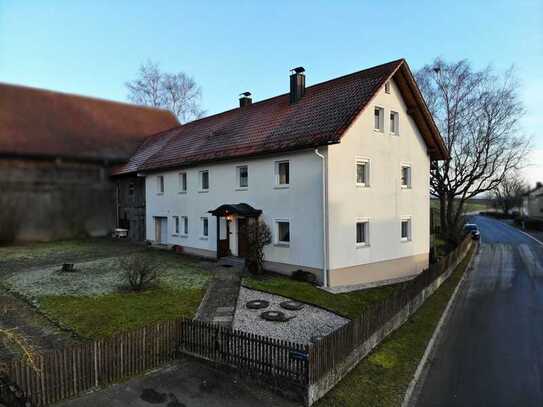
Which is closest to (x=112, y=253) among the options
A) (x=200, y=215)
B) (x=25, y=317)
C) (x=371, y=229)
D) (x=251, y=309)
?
(x=200, y=215)

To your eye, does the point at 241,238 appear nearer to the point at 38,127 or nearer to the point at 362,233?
the point at 362,233

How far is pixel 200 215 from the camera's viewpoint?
2291cm

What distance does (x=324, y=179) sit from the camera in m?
16.2

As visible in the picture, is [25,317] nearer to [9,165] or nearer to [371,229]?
[9,165]

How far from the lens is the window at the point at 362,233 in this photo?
1833 centimetres

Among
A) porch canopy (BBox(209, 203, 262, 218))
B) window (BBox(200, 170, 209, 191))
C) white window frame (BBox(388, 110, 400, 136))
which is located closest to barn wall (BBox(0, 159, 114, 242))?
porch canopy (BBox(209, 203, 262, 218))

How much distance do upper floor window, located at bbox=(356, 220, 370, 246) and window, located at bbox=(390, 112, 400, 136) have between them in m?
5.63

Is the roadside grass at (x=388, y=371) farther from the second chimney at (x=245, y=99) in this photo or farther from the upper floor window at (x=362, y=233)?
the second chimney at (x=245, y=99)

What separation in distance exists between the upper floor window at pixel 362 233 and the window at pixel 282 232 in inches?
137

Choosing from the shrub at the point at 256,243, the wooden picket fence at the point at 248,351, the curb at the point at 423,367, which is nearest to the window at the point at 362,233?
the shrub at the point at 256,243

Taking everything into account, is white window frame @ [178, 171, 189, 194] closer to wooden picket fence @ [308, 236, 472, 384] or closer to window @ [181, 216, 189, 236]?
window @ [181, 216, 189, 236]

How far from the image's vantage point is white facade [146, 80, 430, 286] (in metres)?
16.8

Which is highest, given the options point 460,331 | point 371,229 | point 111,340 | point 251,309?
point 371,229

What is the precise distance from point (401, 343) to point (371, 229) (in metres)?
7.96
